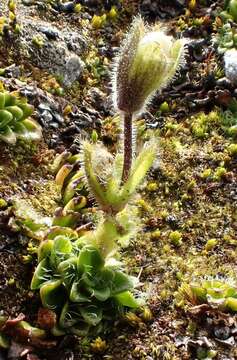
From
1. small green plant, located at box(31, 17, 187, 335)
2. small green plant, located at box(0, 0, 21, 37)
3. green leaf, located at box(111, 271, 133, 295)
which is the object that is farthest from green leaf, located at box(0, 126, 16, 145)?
green leaf, located at box(111, 271, 133, 295)

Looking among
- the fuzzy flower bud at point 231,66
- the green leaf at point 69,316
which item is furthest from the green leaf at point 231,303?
the fuzzy flower bud at point 231,66

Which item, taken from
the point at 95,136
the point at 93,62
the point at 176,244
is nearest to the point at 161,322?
the point at 176,244

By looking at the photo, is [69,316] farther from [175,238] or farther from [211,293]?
[175,238]

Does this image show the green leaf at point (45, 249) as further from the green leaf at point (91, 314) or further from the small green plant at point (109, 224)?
the green leaf at point (91, 314)

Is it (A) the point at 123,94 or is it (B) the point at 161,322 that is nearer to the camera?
(A) the point at 123,94

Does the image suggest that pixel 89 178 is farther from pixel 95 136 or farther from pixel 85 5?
pixel 85 5

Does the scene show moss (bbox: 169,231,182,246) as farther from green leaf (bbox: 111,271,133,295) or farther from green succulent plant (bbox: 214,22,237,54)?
green succulent plant (bbox: 214,22,237,54)
